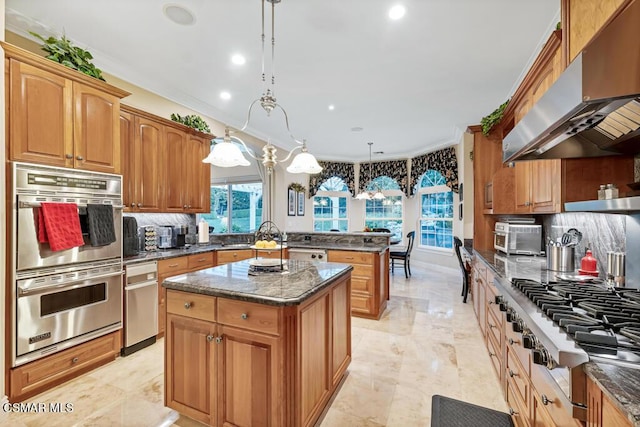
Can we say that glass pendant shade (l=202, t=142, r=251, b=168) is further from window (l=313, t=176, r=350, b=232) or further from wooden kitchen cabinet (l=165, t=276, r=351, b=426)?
window (l=313, t=176, r=350, b=232)

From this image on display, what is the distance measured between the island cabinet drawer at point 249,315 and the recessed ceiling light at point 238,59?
2.49 metres

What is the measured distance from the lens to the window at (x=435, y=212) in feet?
21.8

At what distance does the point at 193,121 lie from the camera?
3.90 metres

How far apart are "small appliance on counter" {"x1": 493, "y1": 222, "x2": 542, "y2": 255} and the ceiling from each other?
1764mm

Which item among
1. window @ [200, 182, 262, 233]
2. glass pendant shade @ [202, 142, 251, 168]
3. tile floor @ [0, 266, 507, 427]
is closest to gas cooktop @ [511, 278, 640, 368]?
tile floor @ [0, 266, 507, 427]

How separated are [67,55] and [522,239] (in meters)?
4.50

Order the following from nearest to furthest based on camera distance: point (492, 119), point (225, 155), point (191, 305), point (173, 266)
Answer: point (191, 305) → point (225, 155) → point (173, 266) → point (492, 119)

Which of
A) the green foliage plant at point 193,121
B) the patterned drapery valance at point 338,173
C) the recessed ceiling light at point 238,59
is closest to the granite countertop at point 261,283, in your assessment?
the recessed ceiling light at point 238,59

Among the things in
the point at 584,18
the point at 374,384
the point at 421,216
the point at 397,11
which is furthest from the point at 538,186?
the point at 421,216

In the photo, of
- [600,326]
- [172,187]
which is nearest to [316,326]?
[600,326]

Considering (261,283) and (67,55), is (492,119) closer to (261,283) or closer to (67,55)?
(261,283)

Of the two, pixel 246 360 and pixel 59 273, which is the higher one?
pixel 59 273

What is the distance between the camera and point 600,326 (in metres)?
1.05

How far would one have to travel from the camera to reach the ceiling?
2252 mm
